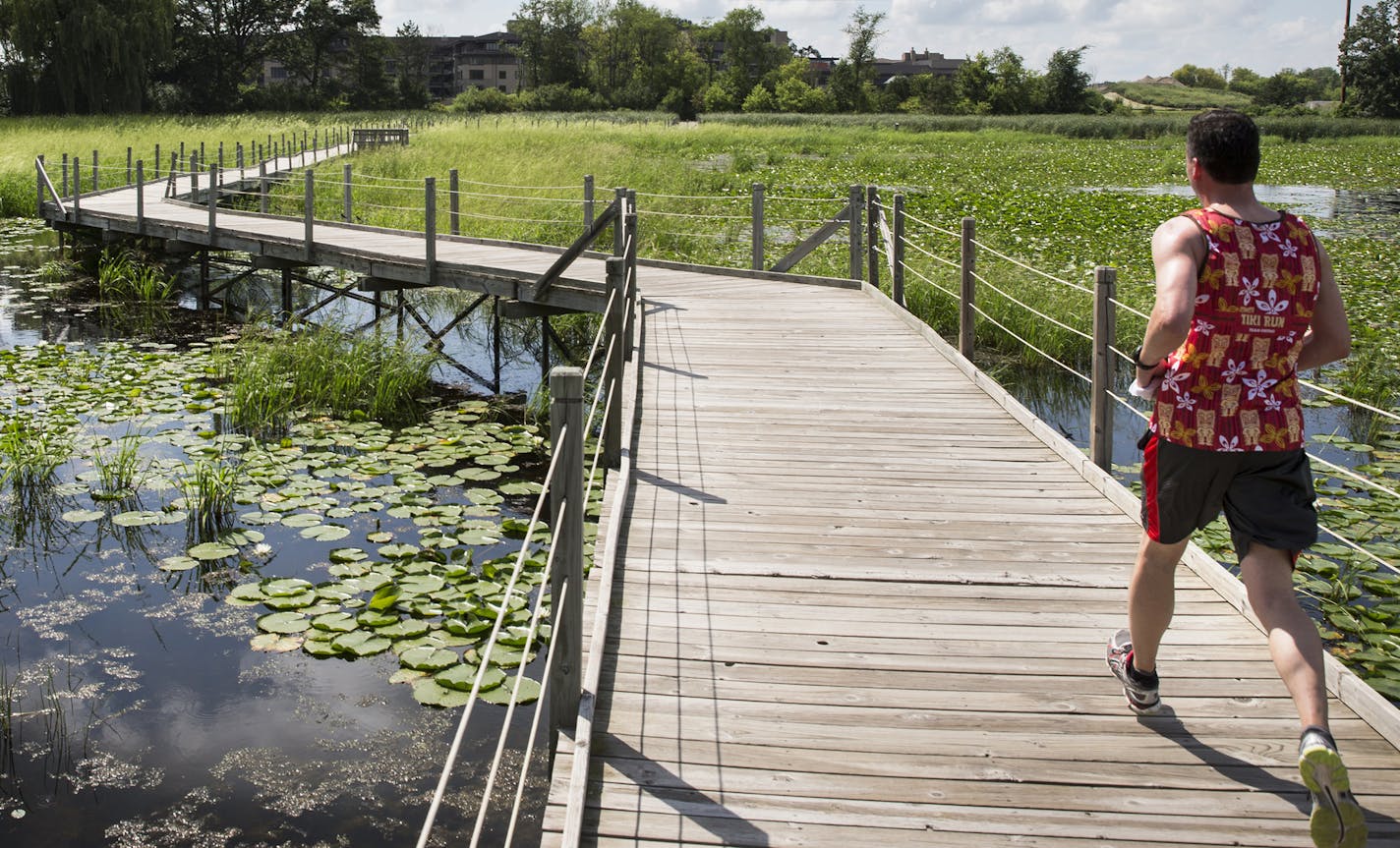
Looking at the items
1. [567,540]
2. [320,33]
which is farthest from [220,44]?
[567,540]

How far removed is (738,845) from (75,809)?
9.76 ft

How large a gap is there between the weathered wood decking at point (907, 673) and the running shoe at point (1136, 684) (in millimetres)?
56

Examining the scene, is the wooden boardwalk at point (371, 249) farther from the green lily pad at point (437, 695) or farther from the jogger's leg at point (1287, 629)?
the jogger's leg at point (1287, 629)

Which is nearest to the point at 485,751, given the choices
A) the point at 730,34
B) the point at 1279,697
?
the point at 1279,697

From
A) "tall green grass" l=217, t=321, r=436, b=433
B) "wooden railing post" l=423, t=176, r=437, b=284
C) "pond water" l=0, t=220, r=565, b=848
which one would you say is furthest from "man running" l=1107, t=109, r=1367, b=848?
"wooden railing post" l=423, t=176, r=437, b=284

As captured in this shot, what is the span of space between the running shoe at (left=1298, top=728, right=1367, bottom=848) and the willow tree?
1834 inches

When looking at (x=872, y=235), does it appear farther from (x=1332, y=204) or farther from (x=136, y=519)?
(x=1332, y=204)

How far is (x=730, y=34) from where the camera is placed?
105 metres

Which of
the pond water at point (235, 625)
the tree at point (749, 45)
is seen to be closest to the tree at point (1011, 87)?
the tree at point (749, 45)

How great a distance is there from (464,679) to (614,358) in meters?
2.49

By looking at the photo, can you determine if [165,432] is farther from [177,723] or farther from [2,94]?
[2,94]

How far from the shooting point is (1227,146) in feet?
9.48

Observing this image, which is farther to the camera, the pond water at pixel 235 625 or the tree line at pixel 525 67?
the tree line at pixel 525 67

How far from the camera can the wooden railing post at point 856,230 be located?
1134 cm
